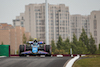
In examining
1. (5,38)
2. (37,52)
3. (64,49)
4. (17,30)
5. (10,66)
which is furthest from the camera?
(17,30)

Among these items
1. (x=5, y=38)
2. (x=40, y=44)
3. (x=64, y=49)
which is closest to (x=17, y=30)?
(x=5, y=38)

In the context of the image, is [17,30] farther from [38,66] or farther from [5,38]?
[38,66]

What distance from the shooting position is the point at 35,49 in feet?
77.0

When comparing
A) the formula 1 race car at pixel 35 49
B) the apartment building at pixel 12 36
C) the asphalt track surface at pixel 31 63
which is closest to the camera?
the asphalt track surface at pixel 31 63

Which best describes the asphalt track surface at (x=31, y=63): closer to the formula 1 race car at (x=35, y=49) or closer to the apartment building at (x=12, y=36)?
the formula 1 race car at (x=35, y=49)

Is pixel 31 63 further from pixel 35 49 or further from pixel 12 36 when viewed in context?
pixel 12 36

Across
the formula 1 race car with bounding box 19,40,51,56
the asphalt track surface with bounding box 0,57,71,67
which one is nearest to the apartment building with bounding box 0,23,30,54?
the formula 1 race car with bounding box 19,40,51,56

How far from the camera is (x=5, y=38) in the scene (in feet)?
437

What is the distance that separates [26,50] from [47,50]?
6.45 feet

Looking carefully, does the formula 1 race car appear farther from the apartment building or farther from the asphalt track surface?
the apartment building

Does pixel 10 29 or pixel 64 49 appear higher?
pixel 10 29

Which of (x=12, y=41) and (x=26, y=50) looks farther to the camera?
(x=12, y=41)

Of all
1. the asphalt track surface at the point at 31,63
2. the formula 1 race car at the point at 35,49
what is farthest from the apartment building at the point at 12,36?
the asphalt track surface at the point at 31,63

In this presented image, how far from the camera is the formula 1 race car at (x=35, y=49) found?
23406mm
